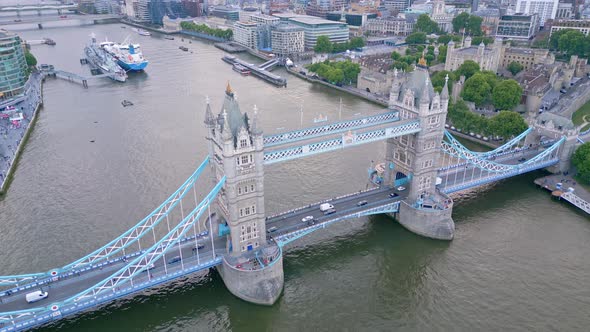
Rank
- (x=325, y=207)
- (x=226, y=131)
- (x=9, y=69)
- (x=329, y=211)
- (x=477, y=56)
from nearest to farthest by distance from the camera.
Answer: (x=226, y=131)
(x=329, y=211)
(x=325, y=207)
(x=9, y=69)
(x=477, y=56)

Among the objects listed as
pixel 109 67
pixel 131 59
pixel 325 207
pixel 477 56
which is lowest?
pixel 325 207

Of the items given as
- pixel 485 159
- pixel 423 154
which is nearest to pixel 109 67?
pixel 423 154

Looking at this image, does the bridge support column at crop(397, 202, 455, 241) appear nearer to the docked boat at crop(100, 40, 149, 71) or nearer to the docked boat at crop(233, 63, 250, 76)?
the docked boat at crop(233, 63, 250, 76)

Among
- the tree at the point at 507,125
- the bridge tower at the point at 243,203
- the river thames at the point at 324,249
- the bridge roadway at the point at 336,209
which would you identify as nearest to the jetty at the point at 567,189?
the river thames at the point at 324,249

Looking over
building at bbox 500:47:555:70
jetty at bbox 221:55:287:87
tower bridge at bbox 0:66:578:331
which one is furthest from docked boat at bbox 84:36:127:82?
building at bbox 500:47:555:70

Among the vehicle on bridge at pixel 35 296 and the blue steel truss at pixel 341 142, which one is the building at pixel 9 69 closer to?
the vehicle on bridge at pixel 35 296

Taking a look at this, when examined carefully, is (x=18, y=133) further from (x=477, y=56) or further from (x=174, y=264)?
(x=477, y=56)

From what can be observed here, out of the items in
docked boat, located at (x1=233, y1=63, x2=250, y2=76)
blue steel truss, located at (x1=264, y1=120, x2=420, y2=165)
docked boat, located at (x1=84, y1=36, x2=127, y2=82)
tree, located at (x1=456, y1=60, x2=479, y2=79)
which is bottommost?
docked boat, located at (x1=233, y1=63, x2=250, y2=76)
